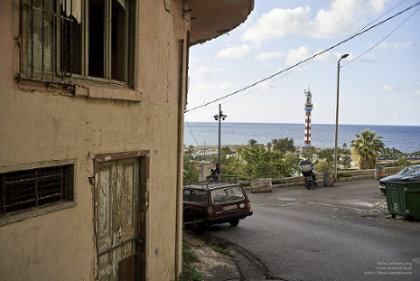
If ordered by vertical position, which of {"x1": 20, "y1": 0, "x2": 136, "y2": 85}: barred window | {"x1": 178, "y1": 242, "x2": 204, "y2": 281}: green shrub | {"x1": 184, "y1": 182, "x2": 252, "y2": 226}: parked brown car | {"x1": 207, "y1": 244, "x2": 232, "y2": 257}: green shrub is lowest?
{"x1": 207, "y1": 244, "x2": 232, "y2": 257}: green shrub

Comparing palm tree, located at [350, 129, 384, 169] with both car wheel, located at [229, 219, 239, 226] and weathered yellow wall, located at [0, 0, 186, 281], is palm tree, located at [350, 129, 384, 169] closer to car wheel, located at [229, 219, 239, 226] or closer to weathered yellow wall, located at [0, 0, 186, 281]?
car wheel, located at [229, 219, 239, 226]

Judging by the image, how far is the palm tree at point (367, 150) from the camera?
28188 mm

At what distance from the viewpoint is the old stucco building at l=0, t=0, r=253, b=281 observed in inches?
120

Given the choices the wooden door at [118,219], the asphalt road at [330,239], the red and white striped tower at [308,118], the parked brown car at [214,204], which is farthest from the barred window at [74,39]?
the red and white striped tower at [308,118]

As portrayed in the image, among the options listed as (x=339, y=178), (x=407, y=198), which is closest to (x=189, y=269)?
(x=407, y=198)

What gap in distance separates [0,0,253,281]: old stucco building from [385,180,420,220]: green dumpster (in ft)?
28.2

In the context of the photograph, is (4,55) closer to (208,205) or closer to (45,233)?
(45,233)

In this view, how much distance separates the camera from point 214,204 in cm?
1045

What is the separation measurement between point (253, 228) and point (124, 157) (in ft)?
24.5

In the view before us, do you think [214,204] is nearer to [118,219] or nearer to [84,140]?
[118,219]

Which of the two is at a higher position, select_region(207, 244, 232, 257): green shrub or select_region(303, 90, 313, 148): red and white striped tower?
select_region(303, 90, 313, 148): red and white striped tower

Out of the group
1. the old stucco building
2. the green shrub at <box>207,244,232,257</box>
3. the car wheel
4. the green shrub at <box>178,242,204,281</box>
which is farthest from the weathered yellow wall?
the car wheel

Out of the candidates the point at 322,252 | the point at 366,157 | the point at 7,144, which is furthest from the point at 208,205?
the point at 366,157

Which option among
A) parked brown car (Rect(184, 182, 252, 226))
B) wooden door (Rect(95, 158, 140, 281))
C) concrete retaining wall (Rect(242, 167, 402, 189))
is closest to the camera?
wooden door (Rect(95, 158, 140, 281))
